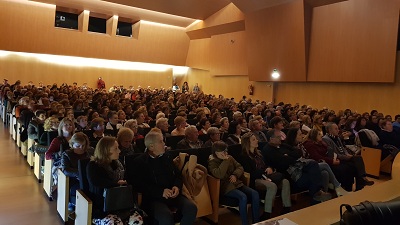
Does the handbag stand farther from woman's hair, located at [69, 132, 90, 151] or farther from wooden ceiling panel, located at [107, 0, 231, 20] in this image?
wooden ceiling panel, located at [107, 0, 231, 20]

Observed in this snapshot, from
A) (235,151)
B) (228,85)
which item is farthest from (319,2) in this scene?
(235,151)

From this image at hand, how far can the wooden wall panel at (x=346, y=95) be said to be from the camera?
459 inches

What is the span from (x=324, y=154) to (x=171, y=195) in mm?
2711

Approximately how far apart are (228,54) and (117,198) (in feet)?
52.6

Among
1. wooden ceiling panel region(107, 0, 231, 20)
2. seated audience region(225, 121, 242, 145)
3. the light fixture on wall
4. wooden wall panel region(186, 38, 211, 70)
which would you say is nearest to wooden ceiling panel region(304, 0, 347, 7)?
the light fixture on wall

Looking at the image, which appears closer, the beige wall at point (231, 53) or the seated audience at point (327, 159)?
the seated audience at point (327, 159)

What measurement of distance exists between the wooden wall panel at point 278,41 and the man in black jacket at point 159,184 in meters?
11.2

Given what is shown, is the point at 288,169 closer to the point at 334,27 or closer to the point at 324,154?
the point at 324,154

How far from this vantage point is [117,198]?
309cm

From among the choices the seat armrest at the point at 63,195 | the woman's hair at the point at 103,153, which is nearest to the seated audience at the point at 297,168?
the woman's hair at the point at 103,153

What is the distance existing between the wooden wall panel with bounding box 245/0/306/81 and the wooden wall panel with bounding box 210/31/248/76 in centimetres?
178

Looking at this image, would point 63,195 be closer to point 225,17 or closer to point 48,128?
point 48,128

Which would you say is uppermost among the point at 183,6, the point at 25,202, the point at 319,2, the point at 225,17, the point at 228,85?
the point at 183,6

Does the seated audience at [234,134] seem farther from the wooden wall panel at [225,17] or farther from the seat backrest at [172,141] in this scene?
the wooden wall panel at [225,17]
